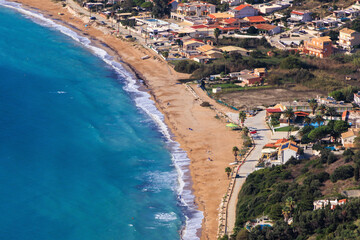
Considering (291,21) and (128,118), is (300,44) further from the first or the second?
(128,118)

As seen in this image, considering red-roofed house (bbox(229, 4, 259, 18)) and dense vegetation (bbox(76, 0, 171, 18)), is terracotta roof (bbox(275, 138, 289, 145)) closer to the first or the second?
red-roofed house (bbox(229, 4, 259, 18))

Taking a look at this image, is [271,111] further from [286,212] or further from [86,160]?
[286,212]

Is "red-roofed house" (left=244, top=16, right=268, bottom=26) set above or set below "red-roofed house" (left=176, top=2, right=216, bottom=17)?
below

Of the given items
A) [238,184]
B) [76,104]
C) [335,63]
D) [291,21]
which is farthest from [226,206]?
[291,21]

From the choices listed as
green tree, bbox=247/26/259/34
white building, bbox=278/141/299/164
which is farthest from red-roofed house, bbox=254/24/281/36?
white building, bbox=278/141/299/164

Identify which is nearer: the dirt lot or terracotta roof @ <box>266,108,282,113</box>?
terracotta roof @ <box>266,108,282,113</box>
